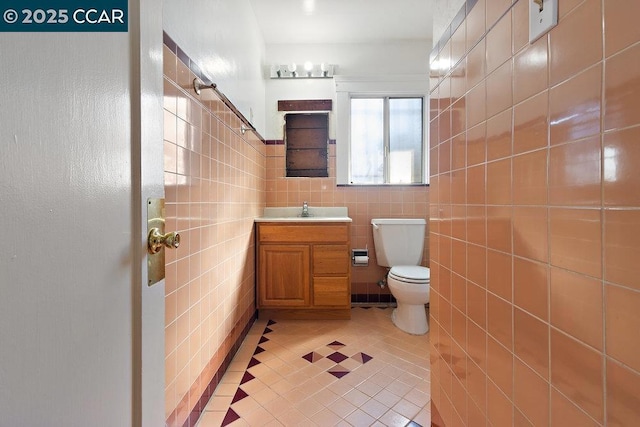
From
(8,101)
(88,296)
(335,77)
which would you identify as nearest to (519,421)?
(88,296)

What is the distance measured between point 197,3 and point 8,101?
3.93 feet

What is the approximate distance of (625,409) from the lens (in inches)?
16.1

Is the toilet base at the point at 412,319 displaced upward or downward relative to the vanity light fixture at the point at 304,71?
downward

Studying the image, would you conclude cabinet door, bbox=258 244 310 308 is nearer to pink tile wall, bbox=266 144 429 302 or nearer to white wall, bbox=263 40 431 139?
pink tile wall, bbox=266 144 429 302

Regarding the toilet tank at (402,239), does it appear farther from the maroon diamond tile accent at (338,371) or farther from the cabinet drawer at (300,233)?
the maroon diamond tile accent at (338,371)

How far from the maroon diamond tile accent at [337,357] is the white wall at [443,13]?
1.72 m

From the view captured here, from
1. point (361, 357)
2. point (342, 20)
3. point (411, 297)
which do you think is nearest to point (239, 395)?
point (361, 357)

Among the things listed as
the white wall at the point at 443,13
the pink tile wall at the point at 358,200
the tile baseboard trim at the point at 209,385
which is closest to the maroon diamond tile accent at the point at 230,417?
the tile baseboard trim at the point at 209,385

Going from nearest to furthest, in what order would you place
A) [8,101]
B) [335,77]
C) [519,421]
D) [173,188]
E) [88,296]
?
[8,101] < [88,296] < [519,421] < [173,188] < [335,77]

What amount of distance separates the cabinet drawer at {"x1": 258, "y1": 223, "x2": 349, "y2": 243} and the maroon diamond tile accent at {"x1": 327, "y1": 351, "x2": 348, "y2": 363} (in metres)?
0.82

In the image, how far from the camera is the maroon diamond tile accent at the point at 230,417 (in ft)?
3.87

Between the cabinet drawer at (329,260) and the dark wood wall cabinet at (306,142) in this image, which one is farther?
the dark wood wall cabinet at (306,142)

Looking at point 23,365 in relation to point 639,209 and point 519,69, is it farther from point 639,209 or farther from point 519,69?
point 519,69

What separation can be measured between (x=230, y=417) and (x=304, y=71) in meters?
2.70
